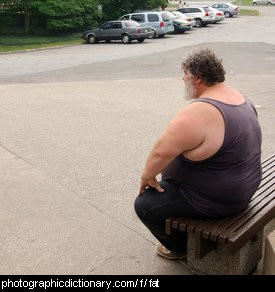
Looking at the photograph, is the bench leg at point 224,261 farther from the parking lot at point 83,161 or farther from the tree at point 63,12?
the tree at point 63,12

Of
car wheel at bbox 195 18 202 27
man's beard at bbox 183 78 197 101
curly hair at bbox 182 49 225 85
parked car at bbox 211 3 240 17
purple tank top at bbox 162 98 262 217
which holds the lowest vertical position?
car wheel at bbox 195 18 202 27

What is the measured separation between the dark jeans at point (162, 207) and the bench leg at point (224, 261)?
235mm

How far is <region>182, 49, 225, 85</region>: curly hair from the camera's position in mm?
3055

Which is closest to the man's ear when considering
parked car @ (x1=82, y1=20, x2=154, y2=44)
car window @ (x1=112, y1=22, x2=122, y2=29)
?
parked car @ (x1=82, y1=20, x2=154, y2=44)

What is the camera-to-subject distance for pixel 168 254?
3.62m

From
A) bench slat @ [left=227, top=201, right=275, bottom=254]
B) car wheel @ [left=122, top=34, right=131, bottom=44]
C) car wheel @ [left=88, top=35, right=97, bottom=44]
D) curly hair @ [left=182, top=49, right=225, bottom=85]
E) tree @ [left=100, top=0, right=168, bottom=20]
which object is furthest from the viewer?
tree @ [left=100, top=0, right=168, bottom=20]

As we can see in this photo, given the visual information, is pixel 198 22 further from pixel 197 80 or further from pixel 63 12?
pixel 197 80

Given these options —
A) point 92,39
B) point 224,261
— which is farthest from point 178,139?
point 92,39

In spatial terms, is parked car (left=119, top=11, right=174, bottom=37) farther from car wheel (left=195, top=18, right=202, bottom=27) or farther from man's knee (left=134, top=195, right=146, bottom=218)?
man's knee (left=134, top=195, right=146, bottom=218)

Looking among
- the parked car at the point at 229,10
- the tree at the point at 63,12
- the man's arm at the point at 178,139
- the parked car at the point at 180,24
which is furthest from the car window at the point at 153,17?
the man's arm at the point at 178,139

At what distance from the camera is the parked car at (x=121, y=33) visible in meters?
27.1

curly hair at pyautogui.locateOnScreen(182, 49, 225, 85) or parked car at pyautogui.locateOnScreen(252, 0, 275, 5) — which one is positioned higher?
curly hair at pyautogui.locateOnScreen(182, 49, 225, 85)

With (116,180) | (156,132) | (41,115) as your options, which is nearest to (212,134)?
(116,180)

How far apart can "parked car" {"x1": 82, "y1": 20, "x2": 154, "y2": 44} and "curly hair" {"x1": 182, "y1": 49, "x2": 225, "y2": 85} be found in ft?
81.0
